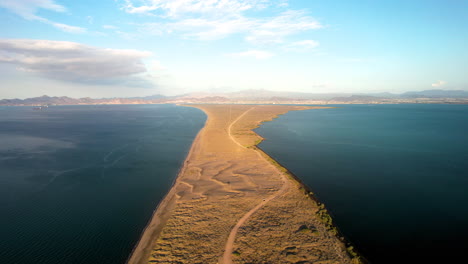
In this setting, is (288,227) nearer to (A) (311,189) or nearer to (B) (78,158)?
(A) (311,189)

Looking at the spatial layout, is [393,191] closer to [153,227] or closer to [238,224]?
[238,224]


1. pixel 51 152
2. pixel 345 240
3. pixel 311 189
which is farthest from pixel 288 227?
pixel 51 152

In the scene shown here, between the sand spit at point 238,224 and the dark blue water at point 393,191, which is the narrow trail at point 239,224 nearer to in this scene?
the sand spit at point 238,224

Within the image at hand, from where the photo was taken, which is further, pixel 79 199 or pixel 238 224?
pixel 79 199

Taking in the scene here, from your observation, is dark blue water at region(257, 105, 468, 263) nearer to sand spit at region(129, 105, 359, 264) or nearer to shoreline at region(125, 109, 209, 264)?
sand spit at region(129, 105, 359, 264)

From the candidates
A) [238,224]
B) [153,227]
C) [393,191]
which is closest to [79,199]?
[153,227]

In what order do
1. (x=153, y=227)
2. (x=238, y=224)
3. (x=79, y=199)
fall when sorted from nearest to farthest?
1. (x=238, y=224)
2. (x=153, y=227)
3. (x=79, y=199)

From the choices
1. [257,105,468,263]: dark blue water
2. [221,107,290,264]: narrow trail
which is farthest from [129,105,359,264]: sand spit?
[257,105,468,263]: dark blue water

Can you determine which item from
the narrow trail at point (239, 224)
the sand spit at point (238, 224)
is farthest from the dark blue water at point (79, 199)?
the narrow trail at point (239, 224)
